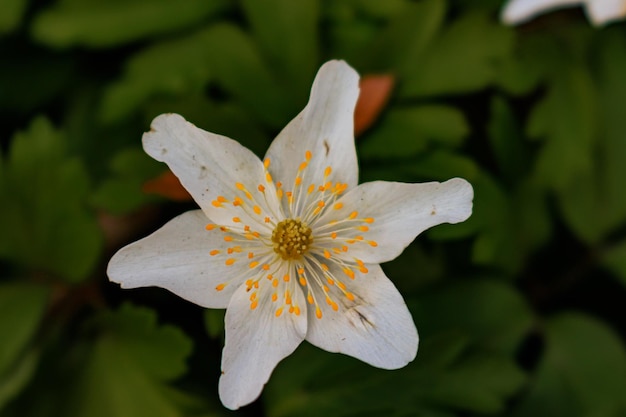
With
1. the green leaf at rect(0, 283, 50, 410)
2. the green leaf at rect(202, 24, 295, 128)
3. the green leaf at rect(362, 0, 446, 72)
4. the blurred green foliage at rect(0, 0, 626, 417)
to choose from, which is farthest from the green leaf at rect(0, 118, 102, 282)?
the green leaf at rect(362, 0, 446, 72)

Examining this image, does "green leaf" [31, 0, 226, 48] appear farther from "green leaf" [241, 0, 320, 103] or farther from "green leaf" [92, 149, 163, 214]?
"green leaf" [92, 149, 163, 214]

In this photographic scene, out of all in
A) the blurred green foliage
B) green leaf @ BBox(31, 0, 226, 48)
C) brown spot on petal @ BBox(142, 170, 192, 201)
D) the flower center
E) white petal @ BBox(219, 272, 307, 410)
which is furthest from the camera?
green leaf @ BBox(31, 0, 226, 48)

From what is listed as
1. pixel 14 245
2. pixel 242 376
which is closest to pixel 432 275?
pixel 242 376

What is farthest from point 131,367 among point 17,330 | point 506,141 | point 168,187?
point 506,141

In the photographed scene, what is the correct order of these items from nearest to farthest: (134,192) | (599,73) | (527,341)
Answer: (134,192) < (599,73) < (527,341)

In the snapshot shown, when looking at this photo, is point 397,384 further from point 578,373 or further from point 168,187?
point 168,187

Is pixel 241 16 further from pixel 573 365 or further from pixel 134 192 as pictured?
pixel 573 365

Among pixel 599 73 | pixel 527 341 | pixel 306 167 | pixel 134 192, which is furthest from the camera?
pixel 527 341

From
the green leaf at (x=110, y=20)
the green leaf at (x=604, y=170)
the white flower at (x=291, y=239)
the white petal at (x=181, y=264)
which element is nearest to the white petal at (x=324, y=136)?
the white flower at (x=291, y=239)
